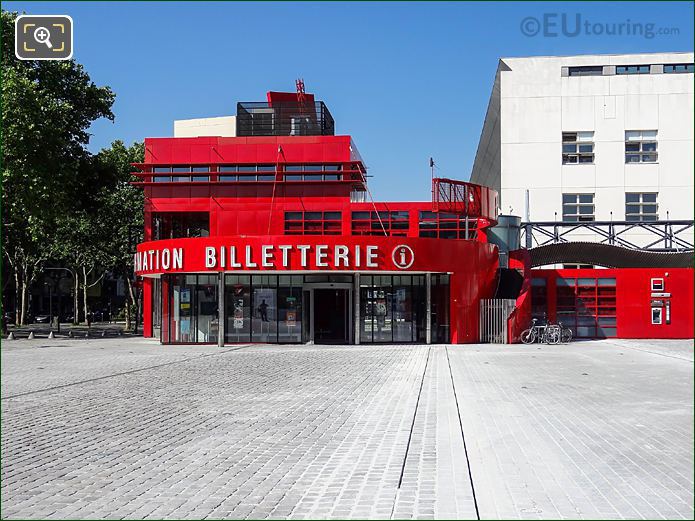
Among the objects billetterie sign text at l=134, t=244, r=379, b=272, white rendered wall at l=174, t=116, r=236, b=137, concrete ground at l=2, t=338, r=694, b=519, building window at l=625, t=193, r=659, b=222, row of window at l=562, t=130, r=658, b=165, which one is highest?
white rendered wall at l=174, t=116, r=236, b=137

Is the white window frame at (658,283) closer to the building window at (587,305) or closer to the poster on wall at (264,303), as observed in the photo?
the building window at (587,305)

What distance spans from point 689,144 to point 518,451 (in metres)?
6.73

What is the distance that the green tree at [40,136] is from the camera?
3148cm

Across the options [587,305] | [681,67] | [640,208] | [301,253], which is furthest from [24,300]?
[681,67]

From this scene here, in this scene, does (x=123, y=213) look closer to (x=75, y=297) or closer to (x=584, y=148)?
(x=75, y=297)

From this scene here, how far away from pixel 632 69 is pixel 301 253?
2691cm

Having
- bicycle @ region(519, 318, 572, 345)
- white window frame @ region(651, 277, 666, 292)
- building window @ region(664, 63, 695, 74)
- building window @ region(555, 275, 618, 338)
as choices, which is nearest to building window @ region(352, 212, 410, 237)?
building window @ region(555, 275, 618, 338)

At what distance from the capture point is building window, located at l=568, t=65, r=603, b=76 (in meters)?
47.0

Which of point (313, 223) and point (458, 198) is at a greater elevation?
point (458, 198)

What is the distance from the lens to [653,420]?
9.67m

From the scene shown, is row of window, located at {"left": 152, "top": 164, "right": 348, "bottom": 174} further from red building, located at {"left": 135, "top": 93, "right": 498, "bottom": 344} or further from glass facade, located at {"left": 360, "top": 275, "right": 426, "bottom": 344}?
glass facade, located at {"left": 360, "top": 275, "right": 426, "bottom": 344}

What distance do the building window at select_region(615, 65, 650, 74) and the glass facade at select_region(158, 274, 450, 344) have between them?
2154cm

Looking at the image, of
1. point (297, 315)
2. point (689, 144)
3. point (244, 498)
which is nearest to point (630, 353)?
point (297, 315)

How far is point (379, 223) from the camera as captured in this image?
39.6 meters
